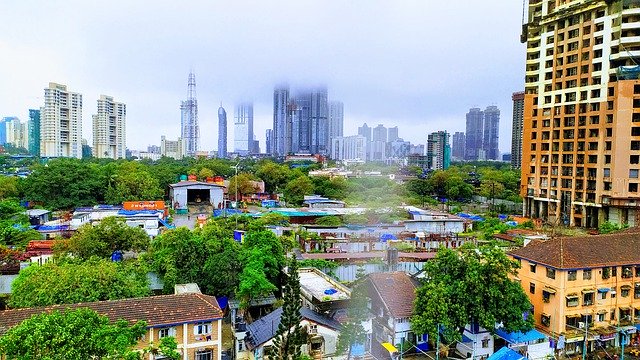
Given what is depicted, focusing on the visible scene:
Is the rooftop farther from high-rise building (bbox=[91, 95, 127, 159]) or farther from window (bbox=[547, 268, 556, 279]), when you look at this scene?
high-rise building (bbox=[91, 95, 127, 159])

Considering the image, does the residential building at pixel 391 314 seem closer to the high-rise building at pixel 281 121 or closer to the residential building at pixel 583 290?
the residential building at pixel 583 290

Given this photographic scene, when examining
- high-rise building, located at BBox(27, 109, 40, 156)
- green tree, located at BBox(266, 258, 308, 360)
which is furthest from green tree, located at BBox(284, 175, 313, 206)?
high-rise building, located at BBox(27, 109, 40, 156)

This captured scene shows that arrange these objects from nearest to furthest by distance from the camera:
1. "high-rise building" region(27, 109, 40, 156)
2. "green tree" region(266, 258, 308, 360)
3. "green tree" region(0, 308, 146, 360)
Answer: "green tree" region(0, 308, 146, 360) → "green tree" region(266, 258, 308, 360) → "high-rise building" region(27, 109, 40, 156)

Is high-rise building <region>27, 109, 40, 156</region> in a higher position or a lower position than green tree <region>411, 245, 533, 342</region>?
higher

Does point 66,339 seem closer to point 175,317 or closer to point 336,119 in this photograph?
point 175,317

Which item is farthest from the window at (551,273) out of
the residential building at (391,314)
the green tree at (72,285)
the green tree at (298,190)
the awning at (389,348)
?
the green tree at (298,190)

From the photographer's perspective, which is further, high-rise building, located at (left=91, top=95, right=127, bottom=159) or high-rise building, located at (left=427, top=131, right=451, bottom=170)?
high-rise building, located at (left=91, top=95, right=127, bottom=159)

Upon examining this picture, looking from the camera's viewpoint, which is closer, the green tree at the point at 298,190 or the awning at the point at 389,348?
the awning at the point at 389,348

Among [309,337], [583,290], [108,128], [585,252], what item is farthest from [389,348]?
[108,128]
